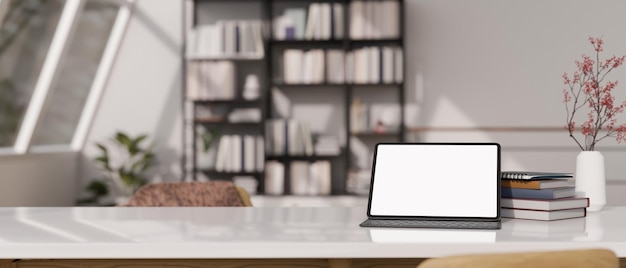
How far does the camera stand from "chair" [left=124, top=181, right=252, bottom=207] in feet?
9.57

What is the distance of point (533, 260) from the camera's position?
120cm

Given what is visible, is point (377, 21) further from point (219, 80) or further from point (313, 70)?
point (219, 80)

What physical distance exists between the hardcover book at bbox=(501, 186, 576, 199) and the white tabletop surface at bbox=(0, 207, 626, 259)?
0.07 m

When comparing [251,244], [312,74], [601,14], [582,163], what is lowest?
[251,244]

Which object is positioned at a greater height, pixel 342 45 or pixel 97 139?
pixel 342 45

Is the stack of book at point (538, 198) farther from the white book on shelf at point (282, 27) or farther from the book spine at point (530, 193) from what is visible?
the white book on shelf at point (282, 27)

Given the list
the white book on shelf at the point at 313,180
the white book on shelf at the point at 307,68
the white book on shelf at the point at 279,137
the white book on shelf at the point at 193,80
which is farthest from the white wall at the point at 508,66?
the white book on shelf at the point at 193,80

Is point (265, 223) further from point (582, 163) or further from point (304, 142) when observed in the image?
point (304, 142)

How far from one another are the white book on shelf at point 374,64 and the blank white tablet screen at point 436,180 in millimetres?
4036

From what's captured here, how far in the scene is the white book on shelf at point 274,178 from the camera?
608 cm

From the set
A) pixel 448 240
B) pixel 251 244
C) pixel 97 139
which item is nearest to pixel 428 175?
pixel 448 240

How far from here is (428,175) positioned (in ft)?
6.48

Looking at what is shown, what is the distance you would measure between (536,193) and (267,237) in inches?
29.1

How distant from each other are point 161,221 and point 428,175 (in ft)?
2.23
